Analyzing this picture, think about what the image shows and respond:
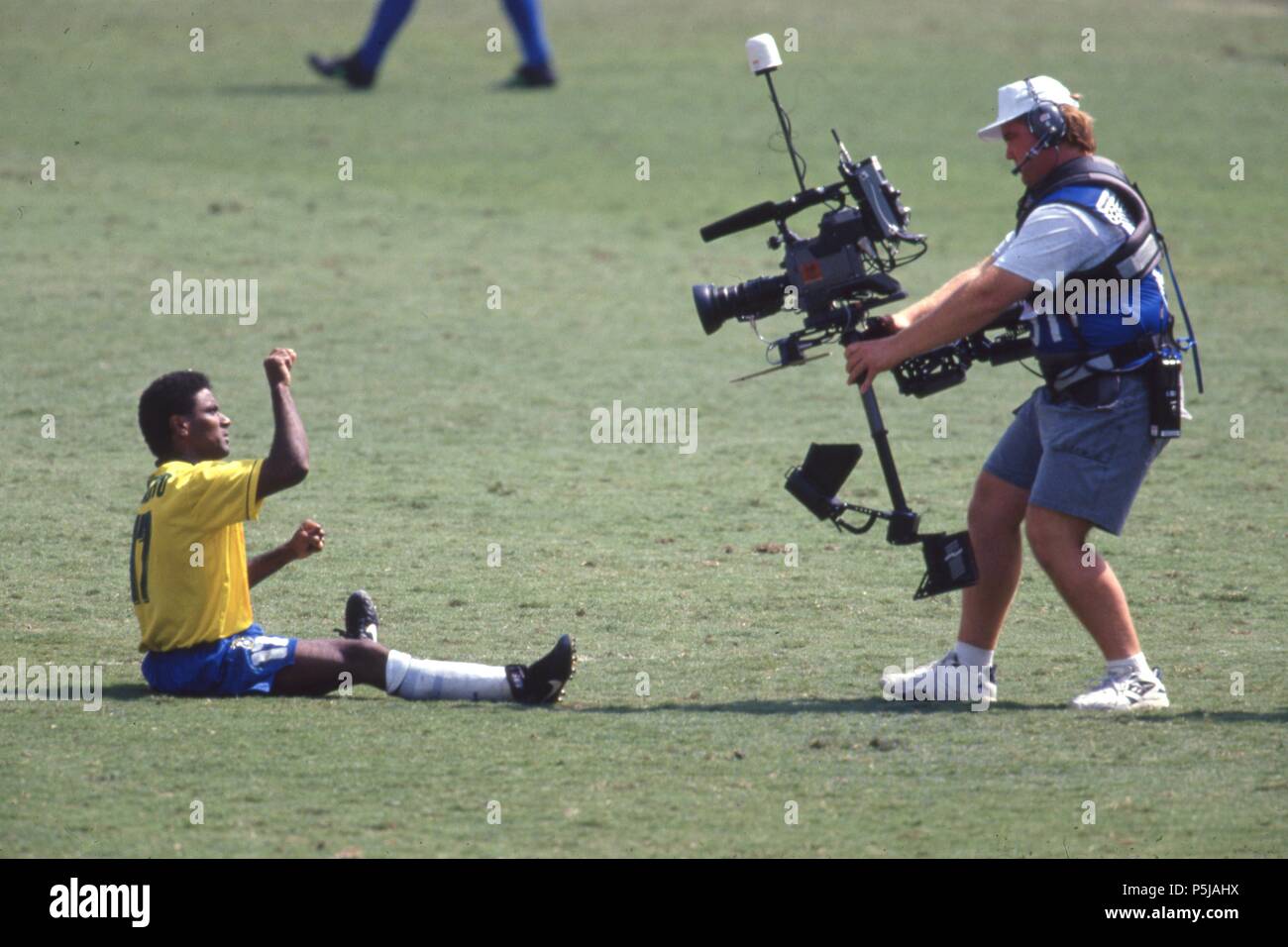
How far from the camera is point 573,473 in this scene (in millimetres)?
9391

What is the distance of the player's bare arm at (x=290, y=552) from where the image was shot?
5711 mm

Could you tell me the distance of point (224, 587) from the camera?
18.1ft

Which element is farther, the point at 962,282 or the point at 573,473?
the point at 573,473

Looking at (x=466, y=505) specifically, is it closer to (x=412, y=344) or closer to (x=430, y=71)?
(x=412, y=344)

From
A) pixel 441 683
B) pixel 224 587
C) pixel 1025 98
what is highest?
pixel 1025 98

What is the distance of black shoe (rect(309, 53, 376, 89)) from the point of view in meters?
20.4

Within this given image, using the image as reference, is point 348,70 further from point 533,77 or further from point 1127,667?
point 1127,667

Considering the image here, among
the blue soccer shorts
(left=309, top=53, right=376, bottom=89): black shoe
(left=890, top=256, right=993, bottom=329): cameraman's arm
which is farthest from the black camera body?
(left=309, top=53, right=376, bottom=89): black shoe

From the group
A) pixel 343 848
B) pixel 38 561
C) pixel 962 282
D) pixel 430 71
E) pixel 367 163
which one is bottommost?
pixel 343 848

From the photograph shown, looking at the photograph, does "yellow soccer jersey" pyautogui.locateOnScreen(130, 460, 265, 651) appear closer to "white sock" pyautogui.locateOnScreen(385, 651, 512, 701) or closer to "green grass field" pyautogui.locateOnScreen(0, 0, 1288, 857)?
"green grass field" pyautogui.locateOnScreen(0, 0, 1288, 857)

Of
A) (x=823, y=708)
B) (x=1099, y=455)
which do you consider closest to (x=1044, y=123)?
(x=1099, y=455)

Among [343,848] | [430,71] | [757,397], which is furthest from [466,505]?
[430,71]

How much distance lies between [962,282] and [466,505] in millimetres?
3752

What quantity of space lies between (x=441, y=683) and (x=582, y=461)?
403cm
